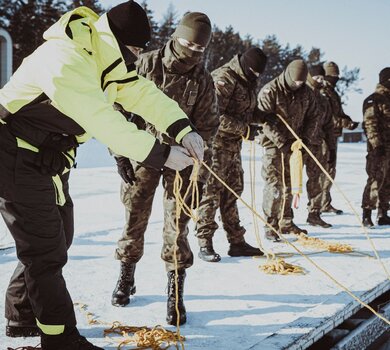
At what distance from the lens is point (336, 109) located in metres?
7.43

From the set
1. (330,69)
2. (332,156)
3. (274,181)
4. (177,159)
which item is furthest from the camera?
(330,69)

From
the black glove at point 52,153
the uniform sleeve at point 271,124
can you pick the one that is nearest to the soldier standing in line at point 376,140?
the uniform sleeve at point 271,124

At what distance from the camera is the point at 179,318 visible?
9.86 ft

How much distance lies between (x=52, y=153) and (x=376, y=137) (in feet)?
16.3

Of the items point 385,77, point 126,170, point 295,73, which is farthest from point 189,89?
point 385,77

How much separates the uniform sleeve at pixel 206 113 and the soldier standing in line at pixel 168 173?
0.03m

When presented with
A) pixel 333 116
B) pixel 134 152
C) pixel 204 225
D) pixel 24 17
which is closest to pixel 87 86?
pixel 134 152

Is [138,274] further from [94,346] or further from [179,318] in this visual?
[94,346]

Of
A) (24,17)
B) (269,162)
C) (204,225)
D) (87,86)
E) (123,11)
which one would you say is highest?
(24,17)

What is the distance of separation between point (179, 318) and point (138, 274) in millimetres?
1051

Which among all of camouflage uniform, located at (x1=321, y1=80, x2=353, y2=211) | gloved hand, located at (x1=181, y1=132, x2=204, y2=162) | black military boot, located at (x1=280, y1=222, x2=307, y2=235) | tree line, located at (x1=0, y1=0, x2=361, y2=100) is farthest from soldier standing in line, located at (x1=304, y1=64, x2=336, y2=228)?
tree line, located at (x1=0, y1=0, x2=361, y2=100)

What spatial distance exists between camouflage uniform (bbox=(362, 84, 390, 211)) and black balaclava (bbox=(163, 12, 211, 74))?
371 cm

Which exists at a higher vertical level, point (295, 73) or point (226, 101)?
point (295, 73)

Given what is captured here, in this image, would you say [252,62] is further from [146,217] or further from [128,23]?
[128,23]
